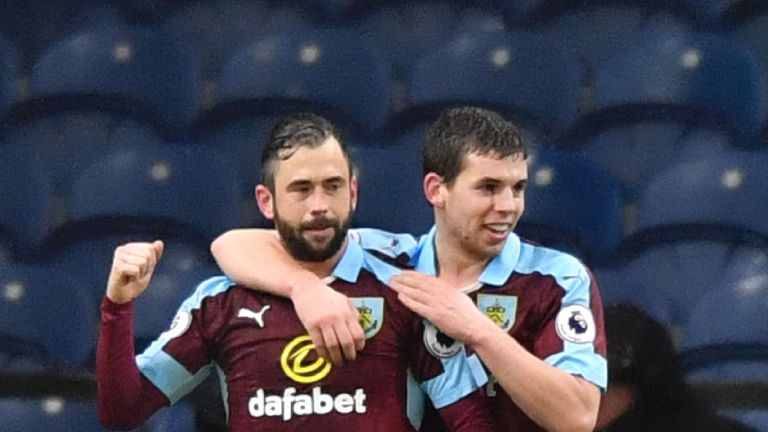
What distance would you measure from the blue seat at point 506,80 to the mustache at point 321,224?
891 millimetres

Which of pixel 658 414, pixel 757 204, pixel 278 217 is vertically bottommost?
pixel 658 414

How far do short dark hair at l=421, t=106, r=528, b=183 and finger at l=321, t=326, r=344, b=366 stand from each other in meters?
0.19

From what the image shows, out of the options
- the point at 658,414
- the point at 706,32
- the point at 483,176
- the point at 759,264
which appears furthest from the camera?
the point at 706,32

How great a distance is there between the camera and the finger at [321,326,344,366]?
150 centimetres

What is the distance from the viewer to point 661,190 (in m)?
2.27

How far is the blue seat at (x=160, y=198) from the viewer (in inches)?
90.2

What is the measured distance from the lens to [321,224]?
1534 millimetres

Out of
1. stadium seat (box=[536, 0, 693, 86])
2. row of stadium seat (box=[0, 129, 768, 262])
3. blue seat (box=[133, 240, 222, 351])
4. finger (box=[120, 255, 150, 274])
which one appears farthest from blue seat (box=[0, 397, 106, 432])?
stadium seat (box=[536, 0, 693, 86])

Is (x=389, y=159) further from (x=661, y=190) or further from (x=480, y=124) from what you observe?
(x=480, y=124)

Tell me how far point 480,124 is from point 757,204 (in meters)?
0.83

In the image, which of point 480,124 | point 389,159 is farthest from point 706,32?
point 480,124

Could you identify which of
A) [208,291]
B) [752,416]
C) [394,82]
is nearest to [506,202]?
[208,291]

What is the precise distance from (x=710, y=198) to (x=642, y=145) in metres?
0.18

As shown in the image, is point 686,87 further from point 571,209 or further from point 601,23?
point 571,209
